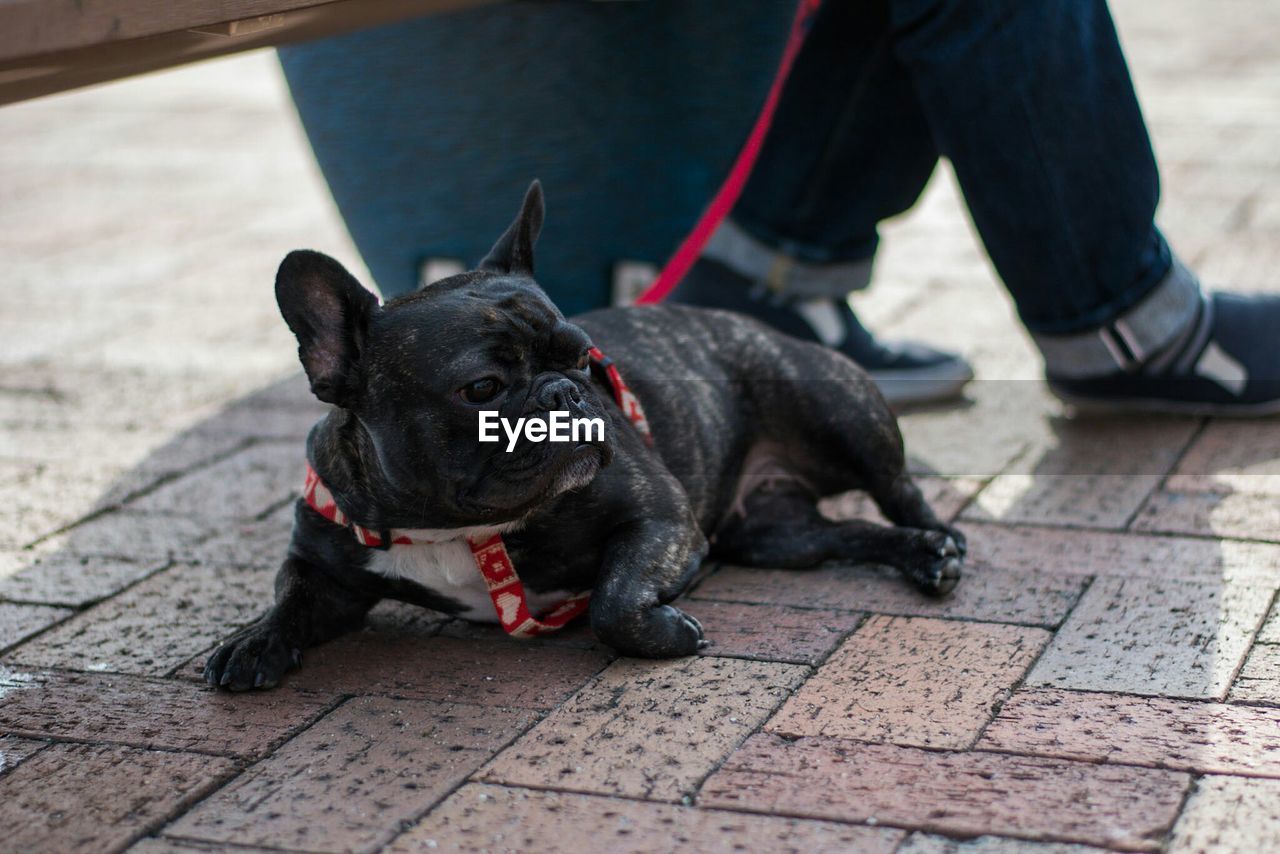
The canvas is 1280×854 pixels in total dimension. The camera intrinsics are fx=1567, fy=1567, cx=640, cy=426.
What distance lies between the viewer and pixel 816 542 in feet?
10.4

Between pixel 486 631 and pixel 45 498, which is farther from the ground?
pixel 45 498

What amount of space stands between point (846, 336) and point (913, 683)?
5.60 feet

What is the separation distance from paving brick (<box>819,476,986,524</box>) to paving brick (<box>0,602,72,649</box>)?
1610mm

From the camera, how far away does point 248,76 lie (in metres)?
10.2

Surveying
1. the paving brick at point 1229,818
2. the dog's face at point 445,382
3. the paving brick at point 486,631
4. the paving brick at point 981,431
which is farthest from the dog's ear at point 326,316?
the paving brick at point 981,431

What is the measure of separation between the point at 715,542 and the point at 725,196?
97cm

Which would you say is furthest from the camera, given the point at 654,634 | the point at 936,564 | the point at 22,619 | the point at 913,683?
the point at 22,619

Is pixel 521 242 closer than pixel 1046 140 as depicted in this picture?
Yes

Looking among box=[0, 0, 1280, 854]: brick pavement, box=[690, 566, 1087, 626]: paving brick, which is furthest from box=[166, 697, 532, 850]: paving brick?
box=[690, 566, 1087, 626]: paving brick

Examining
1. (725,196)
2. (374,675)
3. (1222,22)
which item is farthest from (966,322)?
(1222,22)

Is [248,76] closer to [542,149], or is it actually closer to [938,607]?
[542,149]

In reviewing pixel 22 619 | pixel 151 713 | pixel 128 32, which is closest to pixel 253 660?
pixel 151 713

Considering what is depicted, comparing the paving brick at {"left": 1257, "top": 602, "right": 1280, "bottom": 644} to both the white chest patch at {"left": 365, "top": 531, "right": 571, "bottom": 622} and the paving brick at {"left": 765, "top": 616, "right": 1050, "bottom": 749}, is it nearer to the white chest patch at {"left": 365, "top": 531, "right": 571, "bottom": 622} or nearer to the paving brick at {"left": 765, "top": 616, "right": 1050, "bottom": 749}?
the paving brick at {"left": 765, "top": 616, "right": 1050, "bottom": 749}

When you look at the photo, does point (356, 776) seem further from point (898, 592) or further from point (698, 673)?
point (898, 592)
